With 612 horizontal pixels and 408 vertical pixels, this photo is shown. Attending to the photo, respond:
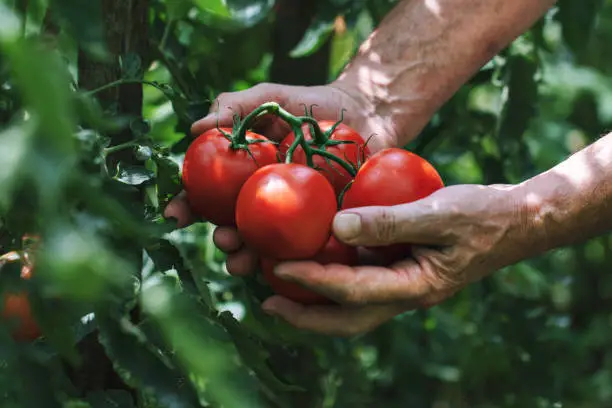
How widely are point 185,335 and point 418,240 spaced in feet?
1.70

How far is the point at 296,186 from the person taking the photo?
A: 0.90 meters

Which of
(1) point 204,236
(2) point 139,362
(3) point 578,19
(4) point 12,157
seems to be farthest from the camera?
(1) point 204,236

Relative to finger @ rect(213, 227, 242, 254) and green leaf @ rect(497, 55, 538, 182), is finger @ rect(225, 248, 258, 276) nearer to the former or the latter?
finger @ rect(213, 227, 242, 254)

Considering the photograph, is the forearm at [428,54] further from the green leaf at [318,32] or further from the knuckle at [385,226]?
the knuckle at [385,226]

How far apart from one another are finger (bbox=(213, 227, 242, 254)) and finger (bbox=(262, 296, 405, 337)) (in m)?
0.08

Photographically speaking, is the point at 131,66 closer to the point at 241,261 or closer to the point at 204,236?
the point at 241,261

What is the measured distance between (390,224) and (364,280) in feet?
0.24

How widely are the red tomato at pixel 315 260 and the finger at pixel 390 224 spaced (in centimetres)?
6

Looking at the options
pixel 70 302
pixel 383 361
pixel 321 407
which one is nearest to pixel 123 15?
pixel 70 302

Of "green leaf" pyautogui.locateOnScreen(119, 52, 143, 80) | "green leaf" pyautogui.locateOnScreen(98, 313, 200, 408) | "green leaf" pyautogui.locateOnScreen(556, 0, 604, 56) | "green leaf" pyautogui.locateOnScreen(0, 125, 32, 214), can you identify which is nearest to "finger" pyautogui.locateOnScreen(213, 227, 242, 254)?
"green leaf" pyautogui.locateOnScreen(119, 52, 143, 80)

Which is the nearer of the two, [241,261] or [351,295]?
[351,295]

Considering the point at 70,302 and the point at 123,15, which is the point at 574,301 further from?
the point at 70,302

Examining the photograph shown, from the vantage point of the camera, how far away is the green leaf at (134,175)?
0.86 metres

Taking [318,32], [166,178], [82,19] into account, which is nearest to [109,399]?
[166,178]
